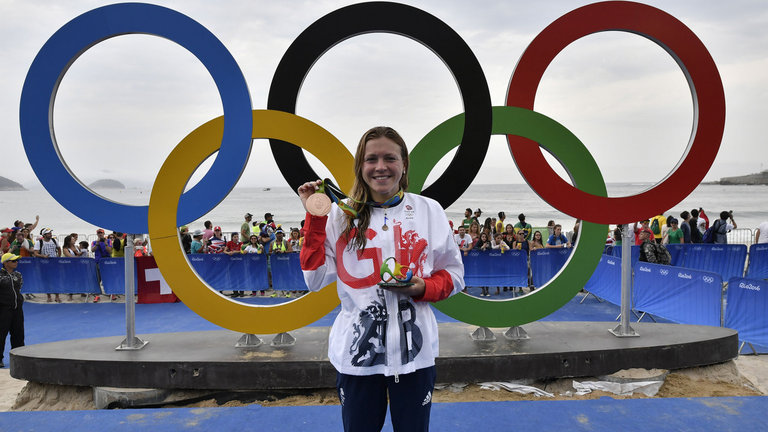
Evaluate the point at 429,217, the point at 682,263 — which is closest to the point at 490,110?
the point at 429,217

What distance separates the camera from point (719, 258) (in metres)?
11.1

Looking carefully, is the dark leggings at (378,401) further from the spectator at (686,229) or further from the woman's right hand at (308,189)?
the spectator at (686,229)

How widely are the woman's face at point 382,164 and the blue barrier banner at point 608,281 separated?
792 cm

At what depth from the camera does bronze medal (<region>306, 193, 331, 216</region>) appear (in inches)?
80.0

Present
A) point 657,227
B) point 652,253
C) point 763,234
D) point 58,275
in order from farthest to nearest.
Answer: point 657,227
point 763,234
point 58,275
point 652,253

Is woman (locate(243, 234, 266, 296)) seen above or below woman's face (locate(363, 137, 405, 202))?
below

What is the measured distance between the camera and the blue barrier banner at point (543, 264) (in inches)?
430

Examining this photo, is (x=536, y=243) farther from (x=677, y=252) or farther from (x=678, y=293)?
(x=678, y=293)

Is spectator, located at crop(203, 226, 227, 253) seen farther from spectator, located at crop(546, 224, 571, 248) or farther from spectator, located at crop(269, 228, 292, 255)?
spectator, located at crop(546, 224, 571, 248)

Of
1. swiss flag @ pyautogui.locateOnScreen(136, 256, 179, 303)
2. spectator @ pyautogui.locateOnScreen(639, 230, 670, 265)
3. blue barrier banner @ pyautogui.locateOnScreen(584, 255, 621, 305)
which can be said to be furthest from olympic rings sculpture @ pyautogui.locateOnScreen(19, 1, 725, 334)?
swiss flag @ pyautogui.locateOnScreen(136, 256, 179, 303)

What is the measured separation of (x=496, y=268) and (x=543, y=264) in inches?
41.9

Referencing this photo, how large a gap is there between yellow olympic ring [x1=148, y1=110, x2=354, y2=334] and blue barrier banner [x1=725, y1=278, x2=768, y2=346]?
5633 millimetres

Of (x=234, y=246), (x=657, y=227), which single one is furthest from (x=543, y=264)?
(x=234, y=246)

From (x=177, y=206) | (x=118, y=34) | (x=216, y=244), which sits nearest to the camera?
(x=118, y=34)
